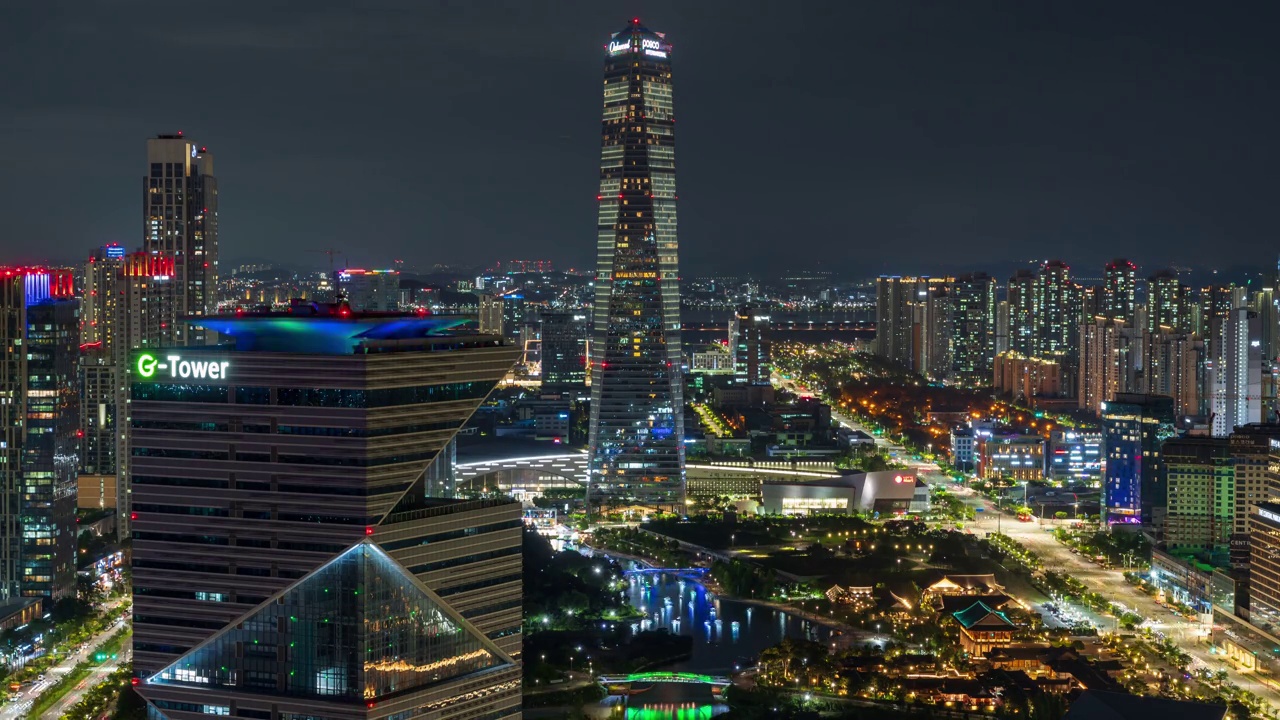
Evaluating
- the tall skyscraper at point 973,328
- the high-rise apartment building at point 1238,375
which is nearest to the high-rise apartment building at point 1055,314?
the tall skyscraper at point 973,328

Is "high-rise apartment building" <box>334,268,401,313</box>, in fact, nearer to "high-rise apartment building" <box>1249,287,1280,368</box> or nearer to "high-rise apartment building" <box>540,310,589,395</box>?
"high-rise apartment building" <box>540,310,589,395</box>

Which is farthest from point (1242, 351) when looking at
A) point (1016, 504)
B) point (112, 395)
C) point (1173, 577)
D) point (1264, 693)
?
point (112, 395)

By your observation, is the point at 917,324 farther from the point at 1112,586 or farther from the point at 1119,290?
the point at 1112,586

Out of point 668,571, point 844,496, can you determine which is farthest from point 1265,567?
point 844,496

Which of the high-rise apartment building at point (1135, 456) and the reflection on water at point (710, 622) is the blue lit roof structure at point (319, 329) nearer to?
the reflection on water at point (710, 622)

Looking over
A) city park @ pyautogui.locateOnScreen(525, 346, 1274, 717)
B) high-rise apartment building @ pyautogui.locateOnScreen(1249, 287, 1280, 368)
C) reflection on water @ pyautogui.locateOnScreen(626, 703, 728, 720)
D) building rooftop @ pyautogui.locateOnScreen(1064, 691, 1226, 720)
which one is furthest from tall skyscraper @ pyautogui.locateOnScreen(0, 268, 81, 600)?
high-rise apartment building @ pyautogui.locateOnScreen(1249, 287, 1280, 368)

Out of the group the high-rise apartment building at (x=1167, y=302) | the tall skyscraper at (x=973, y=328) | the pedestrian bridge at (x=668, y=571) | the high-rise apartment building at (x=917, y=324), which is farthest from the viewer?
the high-rise apartment building at (x=917, y=324)
